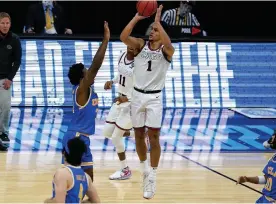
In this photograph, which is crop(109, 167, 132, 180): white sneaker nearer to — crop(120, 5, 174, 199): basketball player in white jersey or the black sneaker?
crop(120, 5, 174, 199): basketball player in white jersey

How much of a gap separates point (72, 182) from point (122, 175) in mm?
4376

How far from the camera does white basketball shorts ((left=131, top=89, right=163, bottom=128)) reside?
34.7 feet

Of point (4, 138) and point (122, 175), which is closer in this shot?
point (122, 175)

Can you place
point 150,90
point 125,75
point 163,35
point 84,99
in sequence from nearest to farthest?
point 84,99, point 163,35, point 150,90, point 125,75

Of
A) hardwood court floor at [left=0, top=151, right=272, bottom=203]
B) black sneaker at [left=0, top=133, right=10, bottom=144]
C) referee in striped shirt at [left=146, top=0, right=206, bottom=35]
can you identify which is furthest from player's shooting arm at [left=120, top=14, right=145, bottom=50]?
referee in striped shirt at [left=146, top=0, right=206, bottom=35]

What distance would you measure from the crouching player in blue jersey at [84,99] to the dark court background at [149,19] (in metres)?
10.3

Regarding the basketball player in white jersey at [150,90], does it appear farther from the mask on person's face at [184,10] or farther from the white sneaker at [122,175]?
the mask on person's face at [184,10]

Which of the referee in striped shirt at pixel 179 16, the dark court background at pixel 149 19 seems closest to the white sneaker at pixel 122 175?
the referee in striped shirt at pixel 179 16

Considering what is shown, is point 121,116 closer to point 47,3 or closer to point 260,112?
point 260,112

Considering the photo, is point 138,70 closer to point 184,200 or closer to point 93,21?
point 184,200

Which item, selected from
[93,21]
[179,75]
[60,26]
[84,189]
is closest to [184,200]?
[84,189]

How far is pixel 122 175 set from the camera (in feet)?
38.8

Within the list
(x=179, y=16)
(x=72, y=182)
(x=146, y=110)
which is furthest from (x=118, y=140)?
(x=179, y=16)

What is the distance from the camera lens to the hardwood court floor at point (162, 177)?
1080 cm
